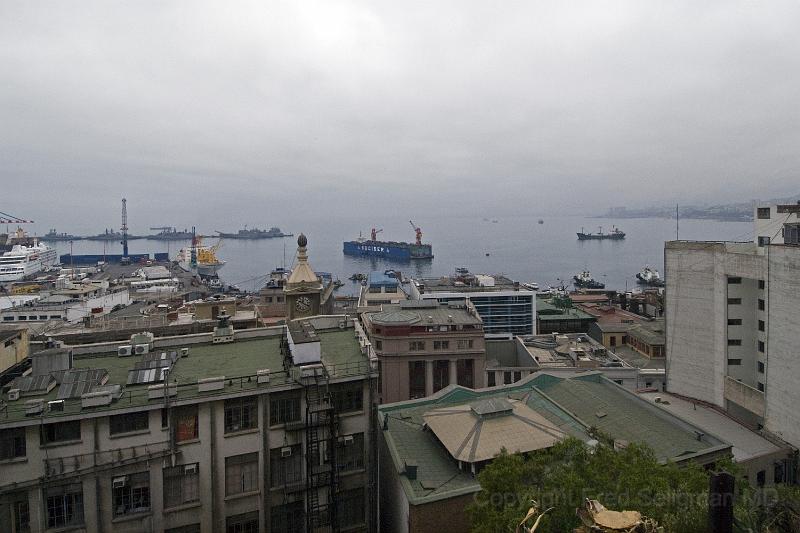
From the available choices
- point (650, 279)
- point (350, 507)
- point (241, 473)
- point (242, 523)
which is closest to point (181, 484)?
point (241, 473)

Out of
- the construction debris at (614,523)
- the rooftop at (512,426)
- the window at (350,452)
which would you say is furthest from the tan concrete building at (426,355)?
the construction debris at (614,523)

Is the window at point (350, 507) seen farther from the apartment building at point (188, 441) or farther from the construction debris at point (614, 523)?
the construction debris at point (614, 523)

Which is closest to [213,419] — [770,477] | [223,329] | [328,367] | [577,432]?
[328,367]

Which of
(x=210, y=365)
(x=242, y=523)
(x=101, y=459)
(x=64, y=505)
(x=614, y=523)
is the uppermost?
(x=210, y=365)

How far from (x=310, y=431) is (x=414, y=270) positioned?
577 ft

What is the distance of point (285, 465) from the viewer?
59.0 ft

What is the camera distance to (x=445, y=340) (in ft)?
113

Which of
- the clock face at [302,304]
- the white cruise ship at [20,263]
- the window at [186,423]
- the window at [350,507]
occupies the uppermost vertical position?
the white cruise ship at [20,263]

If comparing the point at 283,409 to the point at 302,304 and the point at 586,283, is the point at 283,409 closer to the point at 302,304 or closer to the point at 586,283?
the point at 302,304

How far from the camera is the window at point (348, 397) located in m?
18.8

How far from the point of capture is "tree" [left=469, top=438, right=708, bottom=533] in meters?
10.5

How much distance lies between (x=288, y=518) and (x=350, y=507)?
2.21 m

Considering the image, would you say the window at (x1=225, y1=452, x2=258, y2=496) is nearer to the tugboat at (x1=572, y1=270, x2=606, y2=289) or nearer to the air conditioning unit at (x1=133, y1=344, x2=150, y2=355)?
the air conditioning unit at (x1=133, y1=344, x2=150, y2=355)

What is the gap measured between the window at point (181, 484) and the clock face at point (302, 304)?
1563 cm
